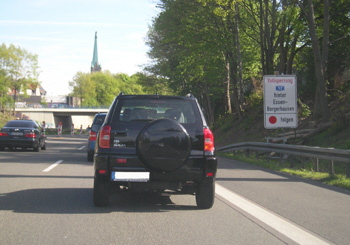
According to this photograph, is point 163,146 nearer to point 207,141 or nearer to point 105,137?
point 207,141

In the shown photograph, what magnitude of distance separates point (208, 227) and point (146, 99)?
2.27 metres

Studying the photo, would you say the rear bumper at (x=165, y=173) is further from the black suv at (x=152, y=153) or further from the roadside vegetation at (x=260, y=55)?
the roadside vegetation at (x=260, y=55)

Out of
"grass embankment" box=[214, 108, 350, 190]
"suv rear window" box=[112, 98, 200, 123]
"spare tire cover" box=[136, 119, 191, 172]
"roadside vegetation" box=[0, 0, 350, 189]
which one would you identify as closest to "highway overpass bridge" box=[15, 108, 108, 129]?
"roadside vegetation" box=[0, 0, 350, 189]

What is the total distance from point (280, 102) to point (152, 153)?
36.2ft

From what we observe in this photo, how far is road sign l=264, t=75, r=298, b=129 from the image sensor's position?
658 inches

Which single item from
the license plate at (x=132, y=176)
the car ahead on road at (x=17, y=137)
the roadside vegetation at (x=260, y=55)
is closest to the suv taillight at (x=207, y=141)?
the license plate at (x=132, y=176)

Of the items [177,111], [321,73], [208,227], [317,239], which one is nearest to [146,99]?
[177,111]

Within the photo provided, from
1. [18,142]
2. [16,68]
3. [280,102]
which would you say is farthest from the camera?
[16,68]

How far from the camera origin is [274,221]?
652 cm

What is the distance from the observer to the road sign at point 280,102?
54.9ft

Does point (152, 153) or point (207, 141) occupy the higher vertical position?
point (207, 141)

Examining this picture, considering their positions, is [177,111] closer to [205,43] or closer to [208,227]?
[208,227]

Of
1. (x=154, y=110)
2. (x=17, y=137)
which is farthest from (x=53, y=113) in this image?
(x=154, y=110)

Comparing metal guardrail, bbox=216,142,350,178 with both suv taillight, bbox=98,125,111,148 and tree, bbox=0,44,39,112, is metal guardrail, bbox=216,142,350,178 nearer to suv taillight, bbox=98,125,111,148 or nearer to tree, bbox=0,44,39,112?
suv taillight, bbox=98,125,111,148
